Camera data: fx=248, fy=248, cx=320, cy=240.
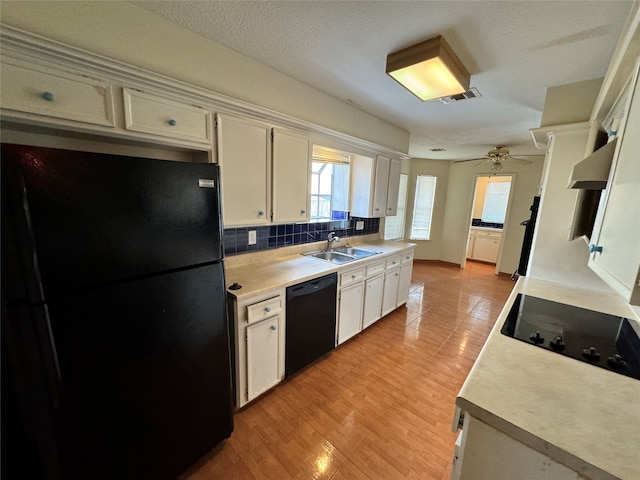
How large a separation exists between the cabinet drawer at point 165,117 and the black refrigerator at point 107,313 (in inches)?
17.3

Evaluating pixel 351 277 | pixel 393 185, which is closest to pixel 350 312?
pixel 351 277

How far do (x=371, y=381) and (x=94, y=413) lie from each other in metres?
1.84

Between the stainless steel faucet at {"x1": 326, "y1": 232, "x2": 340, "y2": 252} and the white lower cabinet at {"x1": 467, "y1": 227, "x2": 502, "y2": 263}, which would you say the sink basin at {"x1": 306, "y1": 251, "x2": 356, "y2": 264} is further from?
the white lower cabinet at {"x1": 467, "y1": 227, "x2": 502, "y2": 263}

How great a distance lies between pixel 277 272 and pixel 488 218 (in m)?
6.65

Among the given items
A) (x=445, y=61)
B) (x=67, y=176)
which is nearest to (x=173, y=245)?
(x=67, y=176)

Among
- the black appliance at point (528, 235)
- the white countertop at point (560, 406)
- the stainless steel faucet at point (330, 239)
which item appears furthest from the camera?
the stainless steel faucet at point (330, 239)

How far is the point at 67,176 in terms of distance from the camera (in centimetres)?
88

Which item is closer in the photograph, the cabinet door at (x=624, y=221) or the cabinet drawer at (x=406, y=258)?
the cabinet door at (x=624, y=221)

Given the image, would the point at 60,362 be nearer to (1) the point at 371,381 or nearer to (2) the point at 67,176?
(2) the point at 67,176

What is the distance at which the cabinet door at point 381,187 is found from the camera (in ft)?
10.4

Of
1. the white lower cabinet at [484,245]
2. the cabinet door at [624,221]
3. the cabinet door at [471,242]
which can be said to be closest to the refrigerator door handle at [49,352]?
the cabinet door at [624,221]

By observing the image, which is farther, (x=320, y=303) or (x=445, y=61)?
(x=320, y=303)

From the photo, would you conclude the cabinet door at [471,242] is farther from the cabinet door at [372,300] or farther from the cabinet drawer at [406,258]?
the cabinet door at [372,300]

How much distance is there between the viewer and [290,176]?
7.09 ft
